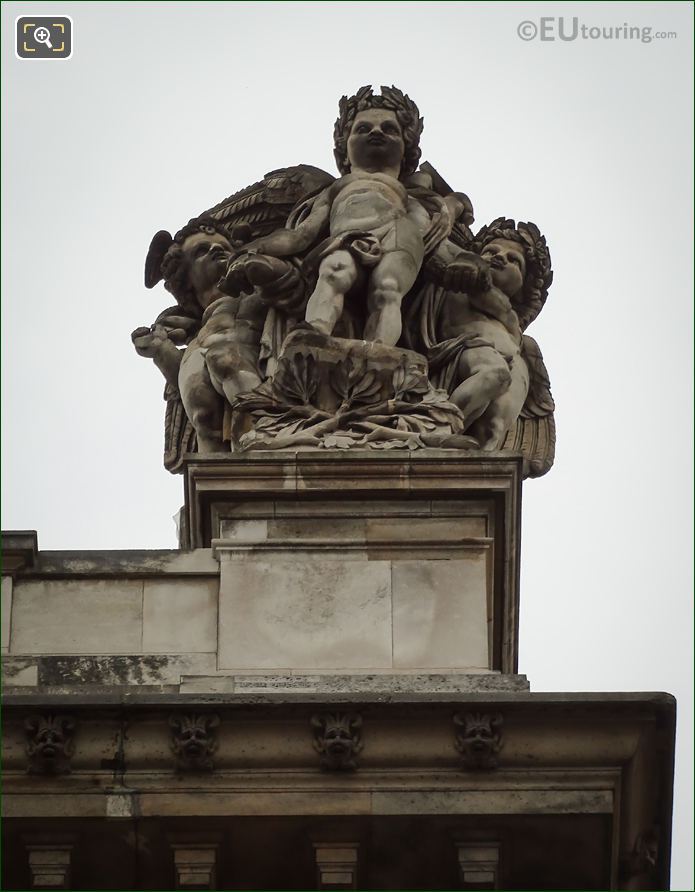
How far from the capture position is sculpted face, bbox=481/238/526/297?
2959cm

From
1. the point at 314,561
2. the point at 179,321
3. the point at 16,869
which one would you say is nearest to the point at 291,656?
the point at 314,561

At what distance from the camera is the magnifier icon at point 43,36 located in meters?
30.0

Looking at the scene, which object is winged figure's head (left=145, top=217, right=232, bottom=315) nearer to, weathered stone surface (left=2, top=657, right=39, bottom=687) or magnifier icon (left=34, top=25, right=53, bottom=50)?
magnifier icon (left=34, top=25, right=53, bottom=50)

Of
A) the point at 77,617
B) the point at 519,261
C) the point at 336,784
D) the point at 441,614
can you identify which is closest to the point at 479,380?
the point at 519,261

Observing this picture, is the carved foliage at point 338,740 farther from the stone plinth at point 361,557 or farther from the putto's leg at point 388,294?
the putto's leg at point 388,294

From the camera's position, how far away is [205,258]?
30.0 metres

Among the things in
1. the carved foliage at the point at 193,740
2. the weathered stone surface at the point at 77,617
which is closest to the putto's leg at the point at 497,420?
the weathered stone surface at the point at 77,617

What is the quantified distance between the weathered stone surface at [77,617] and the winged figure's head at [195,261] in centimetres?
514

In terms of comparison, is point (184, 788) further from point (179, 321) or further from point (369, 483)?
point (179, 321)

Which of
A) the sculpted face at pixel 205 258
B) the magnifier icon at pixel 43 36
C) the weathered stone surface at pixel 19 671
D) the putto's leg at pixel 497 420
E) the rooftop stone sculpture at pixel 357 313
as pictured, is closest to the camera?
the weathered stone surface at pixel 19 671

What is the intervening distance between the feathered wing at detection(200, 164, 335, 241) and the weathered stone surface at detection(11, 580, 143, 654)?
5908 millimetres

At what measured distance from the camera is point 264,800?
906 inches

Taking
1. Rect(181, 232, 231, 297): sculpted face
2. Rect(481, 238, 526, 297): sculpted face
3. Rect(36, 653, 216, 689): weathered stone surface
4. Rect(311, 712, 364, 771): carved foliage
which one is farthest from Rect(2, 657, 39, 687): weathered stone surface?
Rect(481, 238, 526, 297): sculpted face

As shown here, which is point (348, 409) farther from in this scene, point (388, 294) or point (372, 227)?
point (372, 227)
